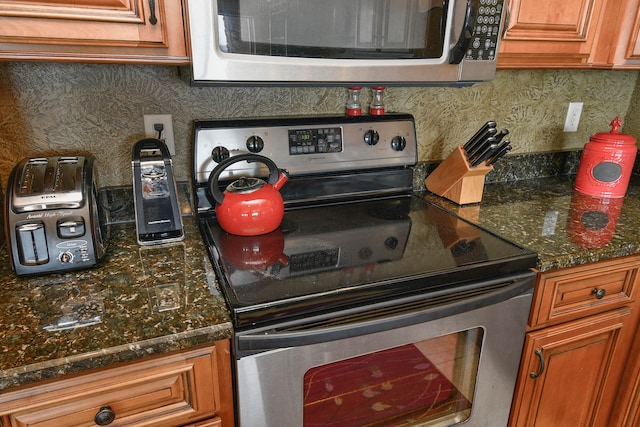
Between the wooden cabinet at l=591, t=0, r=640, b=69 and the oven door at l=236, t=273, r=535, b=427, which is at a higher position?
the wooden cabinet at l=591, t=0, r=640, b=69

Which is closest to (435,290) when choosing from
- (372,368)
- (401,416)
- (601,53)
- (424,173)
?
(372,368)

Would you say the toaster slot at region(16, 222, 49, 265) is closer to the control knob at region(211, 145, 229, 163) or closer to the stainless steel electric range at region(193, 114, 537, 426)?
the stainless steel electric range at region(193, 114, 537, 426)

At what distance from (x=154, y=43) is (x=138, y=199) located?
0.35 metres

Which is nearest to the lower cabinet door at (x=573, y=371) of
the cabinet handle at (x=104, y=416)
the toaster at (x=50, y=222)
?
the cabinet handle at (x=104, y=416)

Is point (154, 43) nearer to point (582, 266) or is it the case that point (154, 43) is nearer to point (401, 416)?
point (401, 416)

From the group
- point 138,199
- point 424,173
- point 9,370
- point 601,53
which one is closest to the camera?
point 9,370

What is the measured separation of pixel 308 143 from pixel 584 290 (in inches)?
32.2

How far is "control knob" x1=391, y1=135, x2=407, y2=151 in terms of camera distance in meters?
1.36

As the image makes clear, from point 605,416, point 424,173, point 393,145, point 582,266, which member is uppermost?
point 393,145

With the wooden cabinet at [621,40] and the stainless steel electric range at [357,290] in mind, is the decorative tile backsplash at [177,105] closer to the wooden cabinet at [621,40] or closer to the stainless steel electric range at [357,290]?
the stainless steel electric range at [357,290]

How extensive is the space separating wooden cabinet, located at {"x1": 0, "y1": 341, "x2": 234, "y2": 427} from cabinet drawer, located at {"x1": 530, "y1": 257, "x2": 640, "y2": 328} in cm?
76

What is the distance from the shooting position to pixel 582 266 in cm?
107

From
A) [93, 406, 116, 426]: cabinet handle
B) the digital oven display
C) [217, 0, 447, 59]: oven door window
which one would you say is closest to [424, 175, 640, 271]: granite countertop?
the digital oven display

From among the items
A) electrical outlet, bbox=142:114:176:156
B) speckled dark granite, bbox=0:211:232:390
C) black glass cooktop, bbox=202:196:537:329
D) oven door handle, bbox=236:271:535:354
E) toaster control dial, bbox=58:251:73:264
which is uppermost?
electrical outlet, bbox=142:114:176:156
